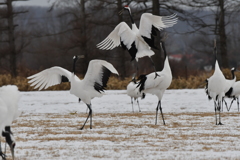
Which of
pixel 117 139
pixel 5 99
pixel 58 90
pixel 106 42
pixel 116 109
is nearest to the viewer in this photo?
pixel 5 99

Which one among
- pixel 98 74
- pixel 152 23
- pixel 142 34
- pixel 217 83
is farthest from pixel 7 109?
pixel 142 34

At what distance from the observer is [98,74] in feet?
33.8

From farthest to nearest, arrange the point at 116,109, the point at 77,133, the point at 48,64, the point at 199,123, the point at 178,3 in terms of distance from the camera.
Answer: the point at 48,64, the point at 178,3, the point at 116,109, the point at 199,123, the point at 77,133

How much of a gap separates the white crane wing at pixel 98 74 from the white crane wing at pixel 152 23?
2758 millimetres

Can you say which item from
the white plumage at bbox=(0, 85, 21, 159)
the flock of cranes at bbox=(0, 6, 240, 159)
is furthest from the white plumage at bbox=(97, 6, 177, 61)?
the white plumage at bbox=(0, 85, 21, 159)

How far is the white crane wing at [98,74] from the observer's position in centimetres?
1003

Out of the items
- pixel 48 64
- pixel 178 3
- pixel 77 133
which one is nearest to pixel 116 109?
pixel 77 133

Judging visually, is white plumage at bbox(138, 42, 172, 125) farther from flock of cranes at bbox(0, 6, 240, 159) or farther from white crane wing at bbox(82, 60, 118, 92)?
white crane wing at bbox(82, 60, 118, 92)

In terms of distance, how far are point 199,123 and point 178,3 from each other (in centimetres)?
1664

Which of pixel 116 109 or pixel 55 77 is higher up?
pixel 55 77

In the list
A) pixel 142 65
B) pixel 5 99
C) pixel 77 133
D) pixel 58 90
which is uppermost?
pixel 5 99

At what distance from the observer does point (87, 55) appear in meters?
29.6

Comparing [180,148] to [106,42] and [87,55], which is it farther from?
[87,55]

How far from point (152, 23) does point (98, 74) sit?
2.98 metres
